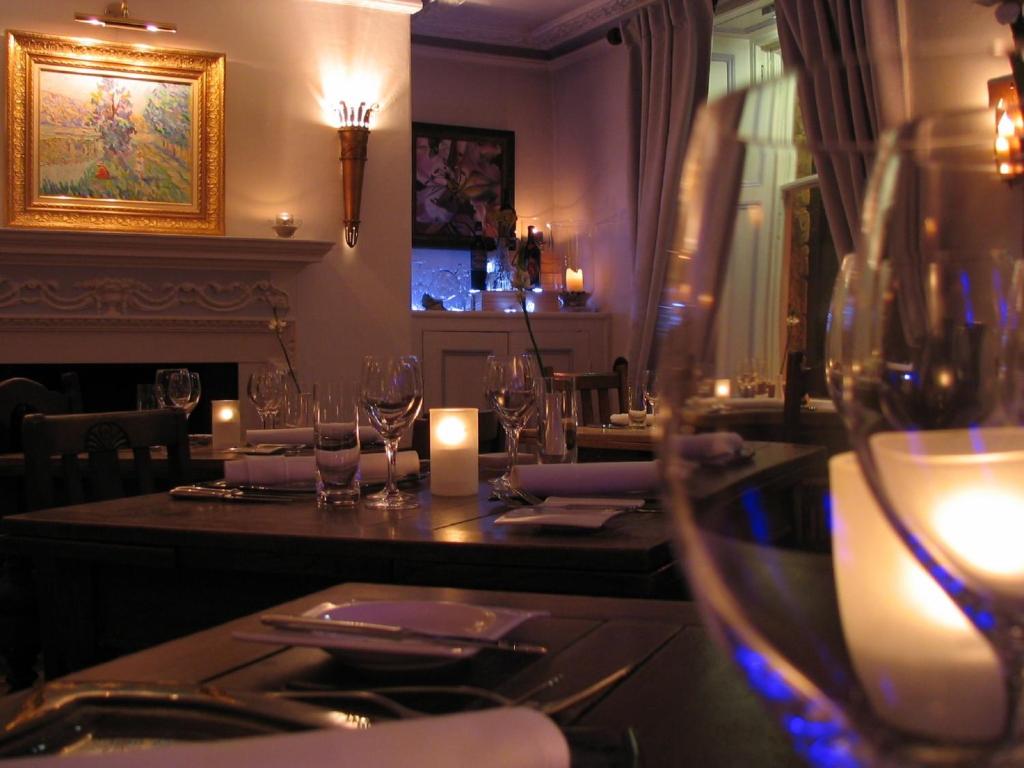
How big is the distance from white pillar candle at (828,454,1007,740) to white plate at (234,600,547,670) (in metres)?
0.40

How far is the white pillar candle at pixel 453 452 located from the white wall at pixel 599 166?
4.87 meters

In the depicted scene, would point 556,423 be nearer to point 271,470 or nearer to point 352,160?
point 271,470

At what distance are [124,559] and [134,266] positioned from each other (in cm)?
401

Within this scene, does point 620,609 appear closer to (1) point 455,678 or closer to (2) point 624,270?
(1) point 455,678

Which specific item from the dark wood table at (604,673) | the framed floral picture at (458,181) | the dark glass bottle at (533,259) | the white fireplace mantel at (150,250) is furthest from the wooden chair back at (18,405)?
the dark glass bottle at (533,259)

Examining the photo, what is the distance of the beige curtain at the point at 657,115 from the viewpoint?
5871 mm

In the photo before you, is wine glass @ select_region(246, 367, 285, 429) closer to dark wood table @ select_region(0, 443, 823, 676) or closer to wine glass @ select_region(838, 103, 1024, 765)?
dark wood table @ select_region(0, 443, 823, 676)

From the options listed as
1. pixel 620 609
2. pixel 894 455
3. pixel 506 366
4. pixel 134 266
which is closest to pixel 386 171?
pixel 134 266

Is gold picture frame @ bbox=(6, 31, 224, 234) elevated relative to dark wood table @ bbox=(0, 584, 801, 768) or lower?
elevated

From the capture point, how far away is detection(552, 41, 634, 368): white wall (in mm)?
6746

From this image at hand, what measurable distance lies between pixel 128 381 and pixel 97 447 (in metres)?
3.58

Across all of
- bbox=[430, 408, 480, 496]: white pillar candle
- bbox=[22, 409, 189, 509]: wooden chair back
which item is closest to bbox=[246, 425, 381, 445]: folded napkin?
bbox=[22, 409, 189, 509]: wooden chair back

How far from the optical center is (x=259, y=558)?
1371mm

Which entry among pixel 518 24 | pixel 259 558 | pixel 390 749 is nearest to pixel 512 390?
pixel 259 558
